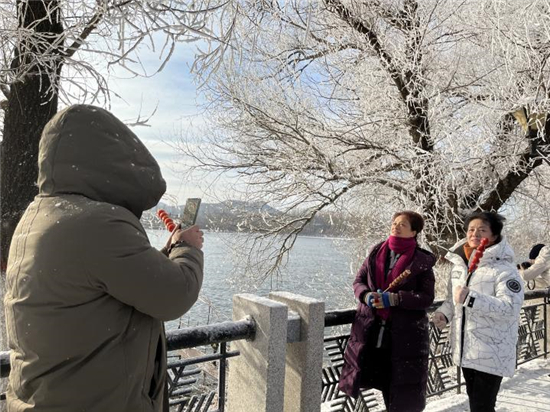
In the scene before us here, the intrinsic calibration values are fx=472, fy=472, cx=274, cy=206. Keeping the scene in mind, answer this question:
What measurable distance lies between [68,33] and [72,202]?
3.66 meters

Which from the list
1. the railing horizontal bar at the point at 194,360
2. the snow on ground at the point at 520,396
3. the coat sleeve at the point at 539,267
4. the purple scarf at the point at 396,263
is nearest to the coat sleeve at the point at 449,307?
the purple scarf at the point at 396,263

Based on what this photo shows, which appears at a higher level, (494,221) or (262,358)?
(494,221)

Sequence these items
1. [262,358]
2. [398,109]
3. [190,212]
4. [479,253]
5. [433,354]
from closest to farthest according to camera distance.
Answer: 1. [190,212]
2. [262,358]
3. [479,253]
4. [433,354]
5. [398,109]

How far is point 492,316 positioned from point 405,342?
2.08ft

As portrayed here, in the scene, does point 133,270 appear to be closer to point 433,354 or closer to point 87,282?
point 87,282

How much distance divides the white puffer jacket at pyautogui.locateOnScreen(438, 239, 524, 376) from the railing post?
4.19 feet

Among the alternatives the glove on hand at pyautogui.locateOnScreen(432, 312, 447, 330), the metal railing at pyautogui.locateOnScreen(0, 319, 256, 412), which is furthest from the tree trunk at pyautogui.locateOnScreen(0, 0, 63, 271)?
the glove on hand at pyautogui.locateOnScreen(432, 312, 447, 330)

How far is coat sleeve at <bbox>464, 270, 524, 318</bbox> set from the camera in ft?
9.94

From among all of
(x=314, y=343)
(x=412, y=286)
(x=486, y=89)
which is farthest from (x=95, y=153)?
(x=486, y=89)

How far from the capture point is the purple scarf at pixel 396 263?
3.07 meters

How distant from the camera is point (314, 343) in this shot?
300 centimetres

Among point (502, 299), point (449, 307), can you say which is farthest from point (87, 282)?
point (449, 307)

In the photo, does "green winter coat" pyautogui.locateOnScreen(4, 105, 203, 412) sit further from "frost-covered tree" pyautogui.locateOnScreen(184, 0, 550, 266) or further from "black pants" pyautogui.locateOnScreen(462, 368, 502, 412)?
"frost-covered tree" pyautogui.locateOnScreen(184, 0, 550, 266)

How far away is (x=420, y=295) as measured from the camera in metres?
2.99
